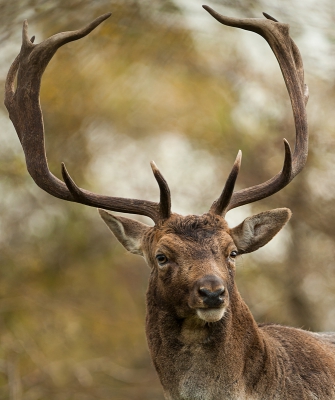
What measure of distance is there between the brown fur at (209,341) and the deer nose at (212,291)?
0.29 feet

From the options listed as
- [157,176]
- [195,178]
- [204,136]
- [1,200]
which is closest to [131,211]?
[157,176]

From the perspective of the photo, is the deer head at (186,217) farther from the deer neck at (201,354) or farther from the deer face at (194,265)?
the deer neck at (201,354)

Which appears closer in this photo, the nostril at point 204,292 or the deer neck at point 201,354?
the nostril at point 204,292

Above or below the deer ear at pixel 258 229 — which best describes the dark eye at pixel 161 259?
above

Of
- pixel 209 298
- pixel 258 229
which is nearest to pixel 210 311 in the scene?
pixel 209 298

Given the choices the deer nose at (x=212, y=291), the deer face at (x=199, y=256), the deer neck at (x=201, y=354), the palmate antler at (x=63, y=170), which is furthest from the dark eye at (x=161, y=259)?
the deer nose at (x=212, y=291)

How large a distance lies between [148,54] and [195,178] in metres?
3.58

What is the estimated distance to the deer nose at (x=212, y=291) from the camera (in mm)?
7578

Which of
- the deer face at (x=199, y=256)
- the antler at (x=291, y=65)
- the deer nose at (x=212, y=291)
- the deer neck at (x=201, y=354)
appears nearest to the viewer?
the deer nose at (x=212, y=291)

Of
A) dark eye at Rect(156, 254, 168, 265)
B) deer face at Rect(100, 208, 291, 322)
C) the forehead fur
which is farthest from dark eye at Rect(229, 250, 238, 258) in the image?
dark eye at Rect(156, 254, 168, 265)

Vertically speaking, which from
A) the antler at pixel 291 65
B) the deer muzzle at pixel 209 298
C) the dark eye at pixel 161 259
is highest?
the antler at pixel 291 65

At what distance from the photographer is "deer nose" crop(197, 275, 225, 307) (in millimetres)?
7578

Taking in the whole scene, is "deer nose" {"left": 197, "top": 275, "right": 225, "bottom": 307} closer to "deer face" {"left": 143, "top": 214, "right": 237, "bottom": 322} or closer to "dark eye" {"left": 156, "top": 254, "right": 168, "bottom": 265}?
"deer face" {"left": 143, "top": 214, "right": 237, "bottom": 322}

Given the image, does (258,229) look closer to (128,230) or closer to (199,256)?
(199,256)
